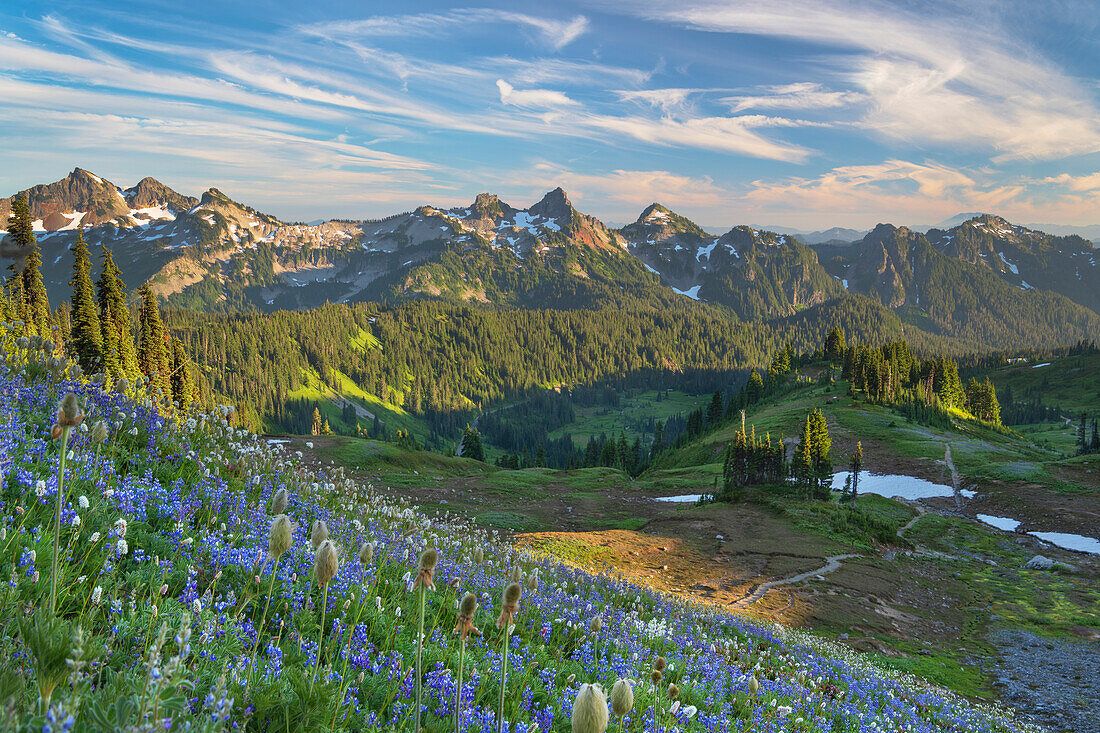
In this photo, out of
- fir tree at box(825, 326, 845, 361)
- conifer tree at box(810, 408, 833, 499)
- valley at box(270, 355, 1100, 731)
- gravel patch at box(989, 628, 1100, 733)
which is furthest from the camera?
fir tree at box(825, 326, 845, 361)

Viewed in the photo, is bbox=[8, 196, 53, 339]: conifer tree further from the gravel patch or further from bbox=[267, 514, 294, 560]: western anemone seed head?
the gravel patch

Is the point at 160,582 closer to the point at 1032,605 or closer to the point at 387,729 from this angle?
the point at 387,729

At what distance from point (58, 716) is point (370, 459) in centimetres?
6092

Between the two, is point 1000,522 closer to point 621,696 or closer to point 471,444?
point 621,696

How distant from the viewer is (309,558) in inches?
234

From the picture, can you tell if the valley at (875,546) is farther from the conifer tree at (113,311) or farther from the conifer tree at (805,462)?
the conifer tree at (113,311)

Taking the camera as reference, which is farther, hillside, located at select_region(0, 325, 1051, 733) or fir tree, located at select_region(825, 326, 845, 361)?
fir tree, located at select_region(825, 326, 845, 361)

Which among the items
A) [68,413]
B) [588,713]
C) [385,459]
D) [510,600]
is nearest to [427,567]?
[510,600]

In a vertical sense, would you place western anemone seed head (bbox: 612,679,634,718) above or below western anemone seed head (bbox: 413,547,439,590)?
below

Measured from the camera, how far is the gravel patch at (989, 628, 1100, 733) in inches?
591

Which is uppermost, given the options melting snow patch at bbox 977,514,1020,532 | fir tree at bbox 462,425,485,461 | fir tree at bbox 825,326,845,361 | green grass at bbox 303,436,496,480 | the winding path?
fir tree at bbox 825,326,845,361

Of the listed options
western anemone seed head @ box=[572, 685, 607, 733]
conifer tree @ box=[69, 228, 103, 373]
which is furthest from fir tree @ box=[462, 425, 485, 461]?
western anemone seed head @ box=[572, 685, 607, 733]

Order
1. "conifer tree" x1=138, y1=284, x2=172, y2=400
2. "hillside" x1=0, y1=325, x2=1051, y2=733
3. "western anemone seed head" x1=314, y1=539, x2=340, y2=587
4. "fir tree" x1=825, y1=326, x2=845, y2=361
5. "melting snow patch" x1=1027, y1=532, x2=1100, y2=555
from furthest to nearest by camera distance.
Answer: "fir tree" x1=825, y1=326, x2=845, y2=361 < "conifer tree" x1=138, y1=284, x2=172, y2=400 < "melting snow patch" x1=1027, y1=532, x2=1100, y2=555 < "western anemone seed head" x1=314, y1=539, x2=340, y2=587 < "hillside" x1=0, y1=325, x2=1051, y2=733

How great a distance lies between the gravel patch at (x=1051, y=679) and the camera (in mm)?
15023
